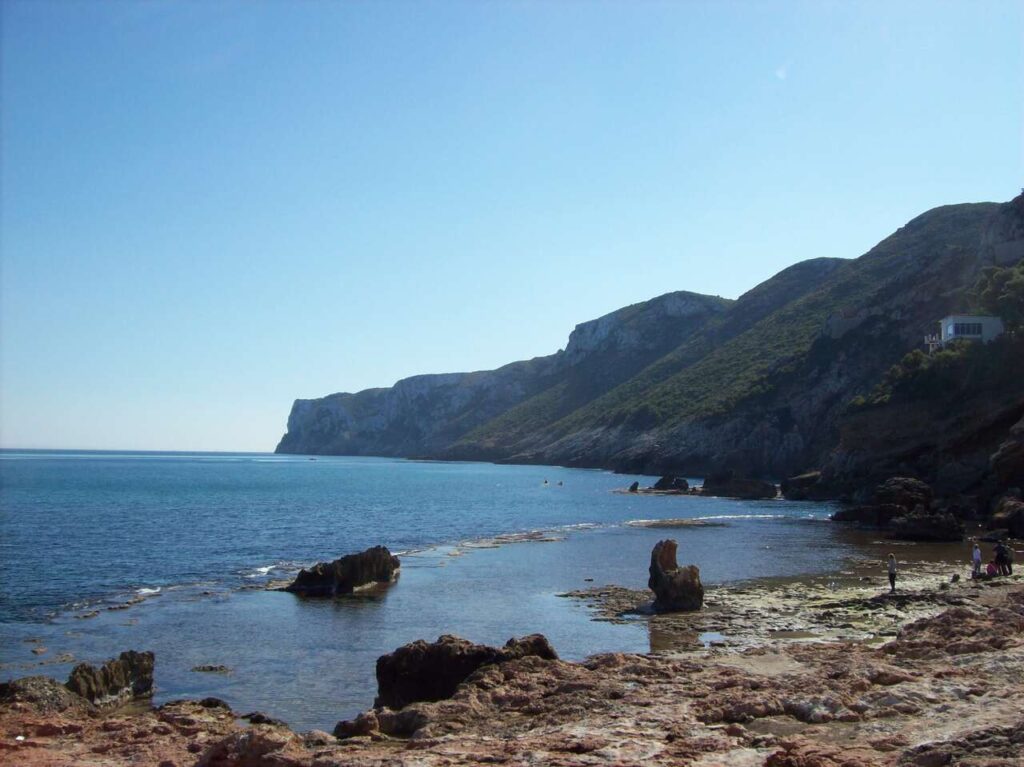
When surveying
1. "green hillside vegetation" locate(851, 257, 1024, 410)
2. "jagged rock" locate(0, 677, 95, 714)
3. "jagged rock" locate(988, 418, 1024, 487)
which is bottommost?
"jagged rock" locate(0, 677, 95, 714)

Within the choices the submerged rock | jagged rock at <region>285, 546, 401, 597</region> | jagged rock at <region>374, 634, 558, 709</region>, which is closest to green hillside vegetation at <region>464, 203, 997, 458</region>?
the submerged rock

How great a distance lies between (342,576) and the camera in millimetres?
36406

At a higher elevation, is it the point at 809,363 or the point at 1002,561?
the point at 809,363

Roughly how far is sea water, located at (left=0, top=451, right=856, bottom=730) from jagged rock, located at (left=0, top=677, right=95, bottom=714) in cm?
363

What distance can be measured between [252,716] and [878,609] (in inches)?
829

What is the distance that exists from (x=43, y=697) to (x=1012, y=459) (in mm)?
58051

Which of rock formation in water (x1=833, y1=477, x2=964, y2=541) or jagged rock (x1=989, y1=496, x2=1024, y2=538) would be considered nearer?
jagged rock (x1=989, y1=496, x2=1024, y2=538)

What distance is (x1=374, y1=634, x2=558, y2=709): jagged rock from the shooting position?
1889 cm

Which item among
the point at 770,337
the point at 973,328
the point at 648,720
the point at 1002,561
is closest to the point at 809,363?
the point at 770,337

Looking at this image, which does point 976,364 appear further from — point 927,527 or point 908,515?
point 927,527

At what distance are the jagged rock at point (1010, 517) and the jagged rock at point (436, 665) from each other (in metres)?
40.7

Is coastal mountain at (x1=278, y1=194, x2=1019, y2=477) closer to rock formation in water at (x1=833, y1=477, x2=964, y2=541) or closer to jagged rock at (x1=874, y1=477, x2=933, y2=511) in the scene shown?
rock formation in water at (x1=833, y1=477, x2=964, y2=541)

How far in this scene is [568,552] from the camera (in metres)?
49.3

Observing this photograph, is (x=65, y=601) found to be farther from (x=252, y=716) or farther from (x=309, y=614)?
(x=252, y=716)
